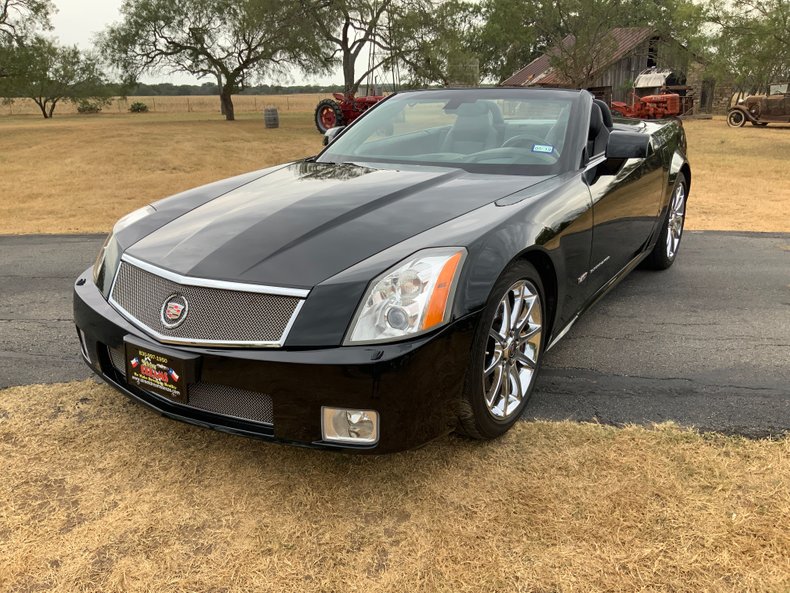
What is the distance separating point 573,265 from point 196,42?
34.1 meters

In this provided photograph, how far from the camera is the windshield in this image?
133 inches

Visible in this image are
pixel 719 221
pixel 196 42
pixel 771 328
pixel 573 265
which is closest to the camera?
pixel 573 265

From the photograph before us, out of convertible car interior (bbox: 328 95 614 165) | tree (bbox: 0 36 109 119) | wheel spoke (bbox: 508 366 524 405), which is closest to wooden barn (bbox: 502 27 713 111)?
tree (bbox: 0 36 109 119)

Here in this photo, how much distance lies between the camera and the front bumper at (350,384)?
204 centimetres

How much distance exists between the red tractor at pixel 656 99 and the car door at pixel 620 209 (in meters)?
17.7

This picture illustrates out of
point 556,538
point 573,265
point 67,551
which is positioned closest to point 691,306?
point 573,265

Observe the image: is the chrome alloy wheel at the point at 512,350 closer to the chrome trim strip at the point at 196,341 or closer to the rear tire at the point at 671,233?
the chrome trim strip at the point at 196,341

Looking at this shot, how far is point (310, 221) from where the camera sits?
2584 millimetres

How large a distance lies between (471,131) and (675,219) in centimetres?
252

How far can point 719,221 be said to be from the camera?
7816 mm

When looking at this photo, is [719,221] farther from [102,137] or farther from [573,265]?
[102,137]

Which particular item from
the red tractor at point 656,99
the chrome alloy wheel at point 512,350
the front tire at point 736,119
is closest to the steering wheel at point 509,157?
the chrome alloy wheel at point 512,350

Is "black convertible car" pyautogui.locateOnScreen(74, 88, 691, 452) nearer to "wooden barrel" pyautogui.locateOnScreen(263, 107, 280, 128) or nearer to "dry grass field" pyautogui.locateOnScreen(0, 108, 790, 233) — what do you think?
"dry grass field" pyautogui.locateOnScreen(0, 108, 790, 233)

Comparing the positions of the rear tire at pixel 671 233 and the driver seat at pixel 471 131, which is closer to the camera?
the driver seat at pixel 471 131
